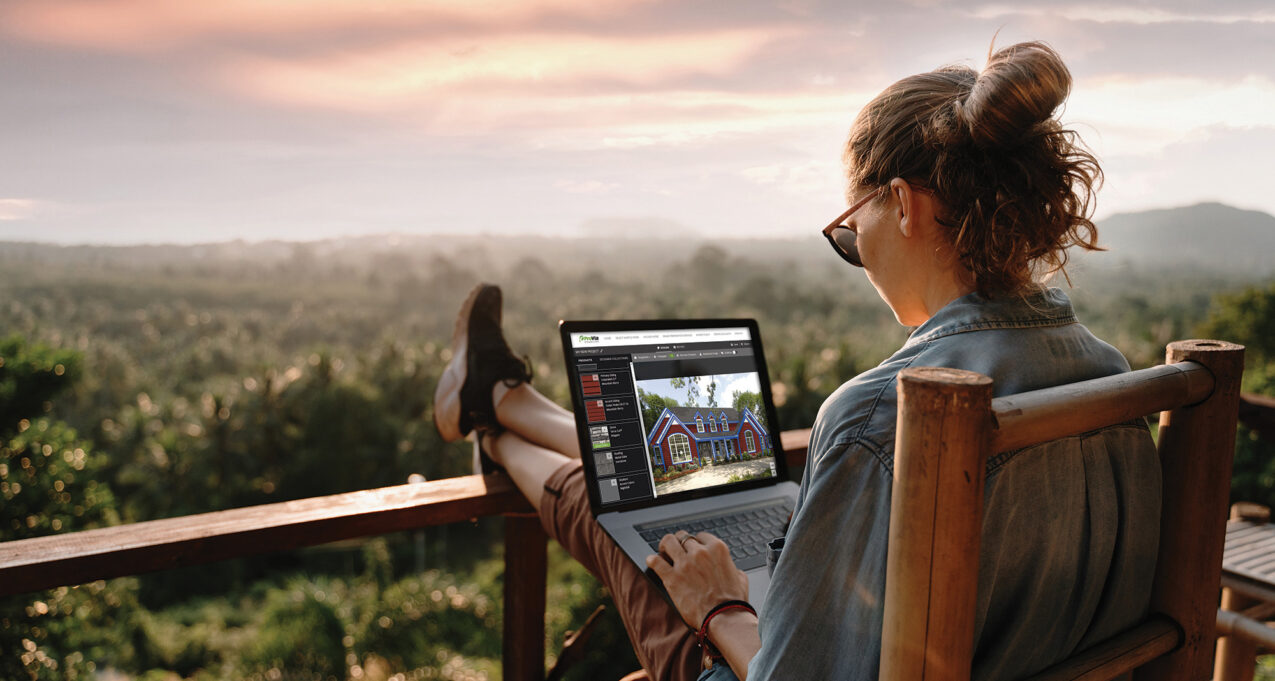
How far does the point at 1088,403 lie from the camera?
2.02ft

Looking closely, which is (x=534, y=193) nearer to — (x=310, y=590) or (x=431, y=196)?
(x=431, y=196)

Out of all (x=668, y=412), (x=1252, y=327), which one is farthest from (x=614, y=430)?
(x=1252, y=327)

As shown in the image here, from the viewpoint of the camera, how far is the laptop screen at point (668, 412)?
128 cm

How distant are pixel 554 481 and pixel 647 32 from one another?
183 inches

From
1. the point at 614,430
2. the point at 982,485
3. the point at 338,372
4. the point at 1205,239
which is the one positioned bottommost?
the point at 338,372

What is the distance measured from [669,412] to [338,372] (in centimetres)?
1383

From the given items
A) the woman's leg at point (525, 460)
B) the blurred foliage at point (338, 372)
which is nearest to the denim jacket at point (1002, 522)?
the woman's leg at point (525, 460)

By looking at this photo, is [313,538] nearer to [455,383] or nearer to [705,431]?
[455,383]

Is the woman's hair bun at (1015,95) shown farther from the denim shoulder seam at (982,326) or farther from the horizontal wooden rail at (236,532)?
the horizontal wooden rail at (236,532)

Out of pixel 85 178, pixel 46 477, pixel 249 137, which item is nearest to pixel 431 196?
pixel 249 137

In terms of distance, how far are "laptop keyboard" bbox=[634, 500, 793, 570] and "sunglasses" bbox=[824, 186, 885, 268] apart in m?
0.52

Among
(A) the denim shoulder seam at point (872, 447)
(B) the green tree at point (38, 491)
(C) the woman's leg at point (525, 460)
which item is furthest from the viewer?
(B) the green tree at point (38, 491)

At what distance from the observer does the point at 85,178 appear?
25.0 feet

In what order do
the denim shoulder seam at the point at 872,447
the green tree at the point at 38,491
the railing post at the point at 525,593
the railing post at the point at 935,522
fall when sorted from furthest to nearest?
the green tree at the point at 38,491 → the railing post at the point at 525,593 → the denim shoulder seam at the point at 872,447 → the railing post at the point at 935,522
